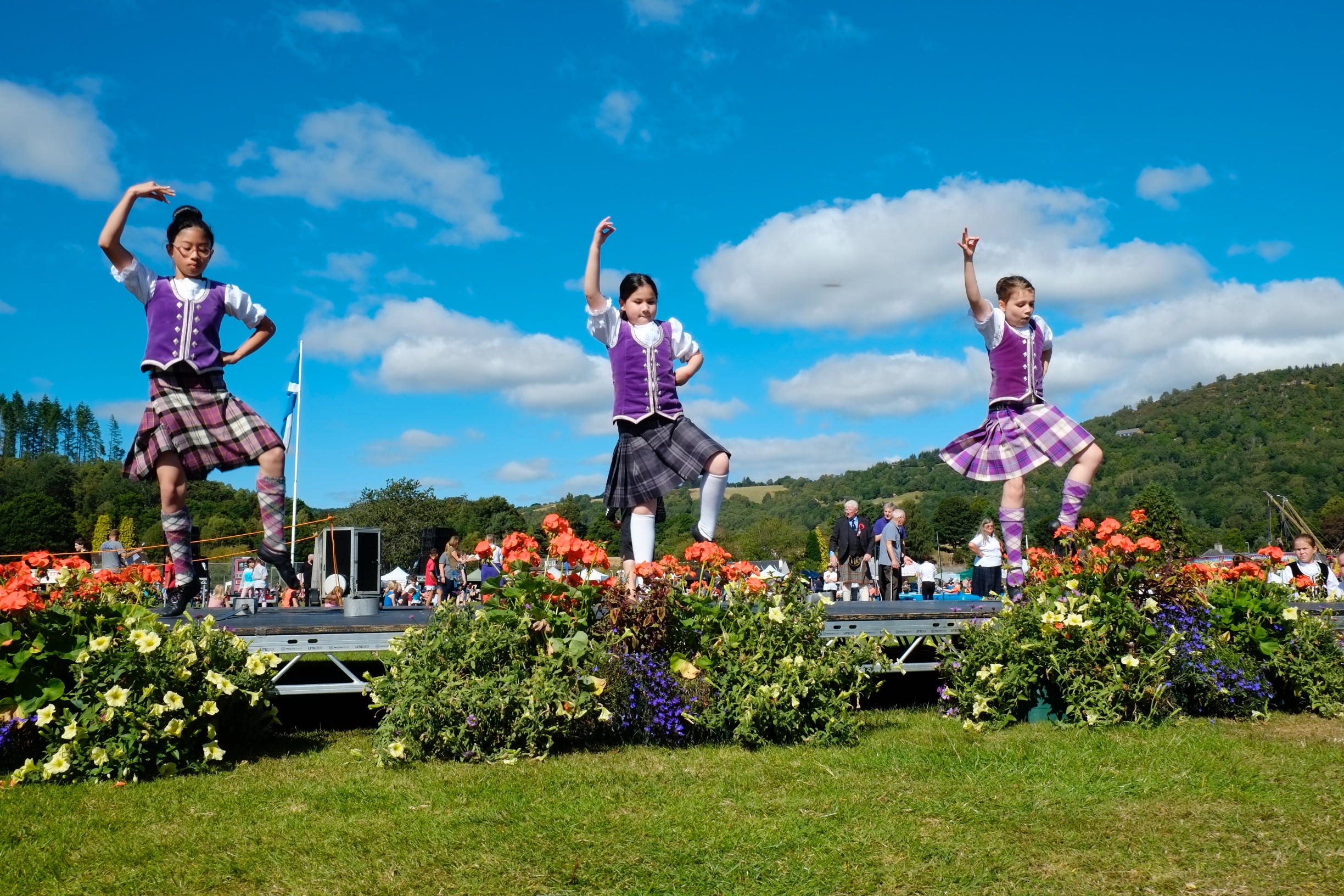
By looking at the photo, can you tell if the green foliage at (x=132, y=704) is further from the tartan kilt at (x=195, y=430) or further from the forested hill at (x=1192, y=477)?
the forested hill at (x=1192, y=477)

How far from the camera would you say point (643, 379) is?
556 centimetres

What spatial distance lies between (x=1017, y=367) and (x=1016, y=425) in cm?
38

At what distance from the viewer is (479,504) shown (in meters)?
73.1

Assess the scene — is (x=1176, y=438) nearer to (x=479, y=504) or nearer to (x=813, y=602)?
(x=479, y=504)

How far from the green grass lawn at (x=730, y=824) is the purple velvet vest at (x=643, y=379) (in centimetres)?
209

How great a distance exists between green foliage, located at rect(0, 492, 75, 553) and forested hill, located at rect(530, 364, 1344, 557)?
47740 millimetres

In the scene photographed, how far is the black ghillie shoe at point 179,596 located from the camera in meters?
5.21

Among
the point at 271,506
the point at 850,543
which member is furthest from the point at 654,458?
the point at 850,543

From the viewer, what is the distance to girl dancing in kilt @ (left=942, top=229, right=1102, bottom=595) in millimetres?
6098

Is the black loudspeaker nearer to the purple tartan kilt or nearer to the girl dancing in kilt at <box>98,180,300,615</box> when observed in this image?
the girl dancing in kilt at <box>98,180,300,615</box>

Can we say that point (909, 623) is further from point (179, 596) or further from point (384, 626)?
point (179, 596)

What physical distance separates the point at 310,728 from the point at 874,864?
3702 mm

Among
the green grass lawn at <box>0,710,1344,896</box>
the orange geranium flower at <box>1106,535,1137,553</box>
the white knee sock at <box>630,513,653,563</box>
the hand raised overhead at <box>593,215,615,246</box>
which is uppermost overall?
the hand raised overhead at <box>593,215,615,246</box>

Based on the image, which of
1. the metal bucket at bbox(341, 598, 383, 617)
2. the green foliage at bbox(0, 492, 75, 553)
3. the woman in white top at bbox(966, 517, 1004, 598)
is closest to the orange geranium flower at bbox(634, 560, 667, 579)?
the metal bucket at bbox(341, 598, 383, 617)
